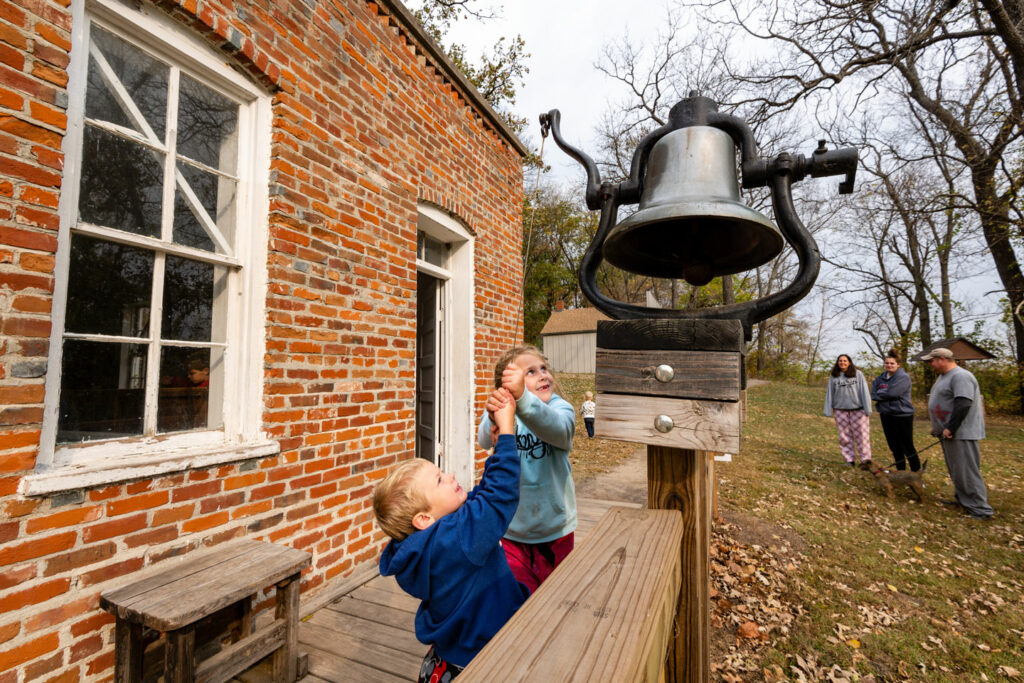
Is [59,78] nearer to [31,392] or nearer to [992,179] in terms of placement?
[31,392]

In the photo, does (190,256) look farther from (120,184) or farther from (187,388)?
(187,388)

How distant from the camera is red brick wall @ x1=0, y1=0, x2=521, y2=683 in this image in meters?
1.84

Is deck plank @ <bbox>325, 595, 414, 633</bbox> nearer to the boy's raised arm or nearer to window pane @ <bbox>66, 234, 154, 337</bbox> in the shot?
the boy's raised arm

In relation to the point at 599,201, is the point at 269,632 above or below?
below

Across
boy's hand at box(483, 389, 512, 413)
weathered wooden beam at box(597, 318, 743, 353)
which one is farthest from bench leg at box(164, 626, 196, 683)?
weathered wooden beam at box(597, 318, 743, 353)

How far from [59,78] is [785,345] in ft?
156

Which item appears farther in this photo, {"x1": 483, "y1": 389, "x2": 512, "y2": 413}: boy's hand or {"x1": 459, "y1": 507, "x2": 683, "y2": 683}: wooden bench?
{"x1": 483, "y1": 389, "x2": 512, "y2": 413}: boy's hand

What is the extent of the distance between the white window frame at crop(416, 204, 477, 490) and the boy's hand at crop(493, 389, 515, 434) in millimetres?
3568

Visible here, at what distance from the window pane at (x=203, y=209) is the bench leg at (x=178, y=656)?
6.11 ft

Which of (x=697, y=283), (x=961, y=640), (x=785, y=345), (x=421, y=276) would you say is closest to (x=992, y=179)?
(x=961, y=640)

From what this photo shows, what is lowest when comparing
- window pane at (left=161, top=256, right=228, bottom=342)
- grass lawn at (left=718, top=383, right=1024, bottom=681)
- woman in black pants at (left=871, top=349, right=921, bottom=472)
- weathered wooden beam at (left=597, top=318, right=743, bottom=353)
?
grass lawn at (left=718, top=383, right=1024, bottom=681)

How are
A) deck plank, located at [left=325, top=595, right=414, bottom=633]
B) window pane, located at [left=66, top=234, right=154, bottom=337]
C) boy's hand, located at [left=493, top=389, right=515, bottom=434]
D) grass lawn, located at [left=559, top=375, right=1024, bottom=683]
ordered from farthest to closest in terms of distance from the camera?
grass lawn, located at [left=559, top=375, right=1024, bottom=683], deck plank, located at [left=325, top=595, right=414, bottom=633], window pane, located at [left=66, top=234, right=154, bottom=337], boy's hand, located at [left=493, top=389, right=515, bottom=434]

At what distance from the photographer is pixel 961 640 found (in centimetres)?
344

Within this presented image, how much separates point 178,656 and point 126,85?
8.62 ft
